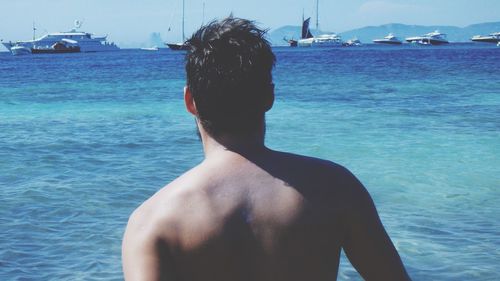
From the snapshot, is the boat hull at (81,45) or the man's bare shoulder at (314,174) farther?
the boat hull at (81,45)

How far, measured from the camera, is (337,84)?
31453mm

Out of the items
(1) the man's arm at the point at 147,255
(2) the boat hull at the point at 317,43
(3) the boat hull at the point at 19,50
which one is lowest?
(3) the boat hull at the point at 19,50

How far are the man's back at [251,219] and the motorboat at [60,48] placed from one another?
108m

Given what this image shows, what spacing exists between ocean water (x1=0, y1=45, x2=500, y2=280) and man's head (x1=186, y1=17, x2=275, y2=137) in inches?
10.6

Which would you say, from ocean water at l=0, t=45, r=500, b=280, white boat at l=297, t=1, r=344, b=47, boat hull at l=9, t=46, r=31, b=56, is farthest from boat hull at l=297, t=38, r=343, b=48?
ocean water at l=0, t=45, r=500, b=280

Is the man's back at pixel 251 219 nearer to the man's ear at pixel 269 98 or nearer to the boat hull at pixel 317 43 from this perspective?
the man's ear at pixel 269 98

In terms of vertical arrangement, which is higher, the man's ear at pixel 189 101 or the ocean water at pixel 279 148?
the man's ear at pixel 189 101

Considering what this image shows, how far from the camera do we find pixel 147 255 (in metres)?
1.53

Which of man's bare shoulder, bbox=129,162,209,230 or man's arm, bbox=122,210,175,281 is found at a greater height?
man's bare shoulder, bbox=129,162,209,230

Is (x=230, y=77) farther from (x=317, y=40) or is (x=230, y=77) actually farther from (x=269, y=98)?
(x=317, y=40)

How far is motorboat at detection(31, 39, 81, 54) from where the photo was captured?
345 ft

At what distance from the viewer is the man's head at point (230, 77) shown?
1596mm

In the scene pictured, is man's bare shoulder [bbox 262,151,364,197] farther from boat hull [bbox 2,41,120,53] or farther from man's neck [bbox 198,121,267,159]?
boat hull [bbox 2,41,120,53]

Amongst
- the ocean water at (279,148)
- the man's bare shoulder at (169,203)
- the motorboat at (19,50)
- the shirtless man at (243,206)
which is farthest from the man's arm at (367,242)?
the motorboat at (19,50)
